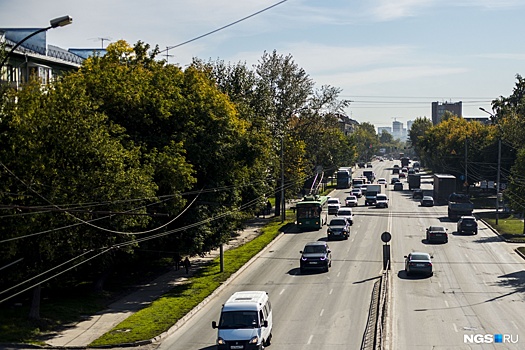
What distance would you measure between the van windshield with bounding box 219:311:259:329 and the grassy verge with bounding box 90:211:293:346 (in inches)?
199

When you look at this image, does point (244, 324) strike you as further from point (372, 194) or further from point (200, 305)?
point (372, 194)

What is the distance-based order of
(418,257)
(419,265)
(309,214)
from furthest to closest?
1. (309,214)
2. (418,257)
3. (419,265)

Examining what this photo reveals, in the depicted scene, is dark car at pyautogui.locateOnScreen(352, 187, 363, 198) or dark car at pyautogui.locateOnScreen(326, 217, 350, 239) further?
dark car at pyautogui.locateOnScreen(352, 187, 363, 198)

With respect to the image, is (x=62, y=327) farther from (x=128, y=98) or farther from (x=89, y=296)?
(x=128, y=98)

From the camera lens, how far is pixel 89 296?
4016cm

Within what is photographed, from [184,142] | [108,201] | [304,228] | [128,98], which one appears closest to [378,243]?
[304,228]

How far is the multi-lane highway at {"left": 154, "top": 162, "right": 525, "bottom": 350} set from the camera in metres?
29.2

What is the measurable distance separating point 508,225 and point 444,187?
76.5 feet

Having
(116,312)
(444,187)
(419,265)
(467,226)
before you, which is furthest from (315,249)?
(444,187)

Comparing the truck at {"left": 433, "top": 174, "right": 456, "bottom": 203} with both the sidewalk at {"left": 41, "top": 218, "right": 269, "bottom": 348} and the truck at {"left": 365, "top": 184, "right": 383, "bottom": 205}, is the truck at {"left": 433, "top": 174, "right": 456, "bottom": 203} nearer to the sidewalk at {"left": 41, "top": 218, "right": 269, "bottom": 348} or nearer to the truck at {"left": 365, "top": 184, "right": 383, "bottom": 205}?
the truck at {"left": 365, "top": 184, "right": 383, "bottom": 205}

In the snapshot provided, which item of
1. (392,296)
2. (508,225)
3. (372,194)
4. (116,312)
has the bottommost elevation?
(116,312)

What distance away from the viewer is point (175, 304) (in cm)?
3716

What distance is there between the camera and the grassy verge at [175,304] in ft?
100

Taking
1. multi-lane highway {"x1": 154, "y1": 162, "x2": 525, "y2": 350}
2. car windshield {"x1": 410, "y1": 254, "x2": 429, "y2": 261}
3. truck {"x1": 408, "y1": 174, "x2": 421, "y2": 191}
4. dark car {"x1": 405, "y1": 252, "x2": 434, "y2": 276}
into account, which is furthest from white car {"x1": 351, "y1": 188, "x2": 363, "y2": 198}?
dark car {"x1": 405, "y1": 252, "x2": 434, "y2": 276}
